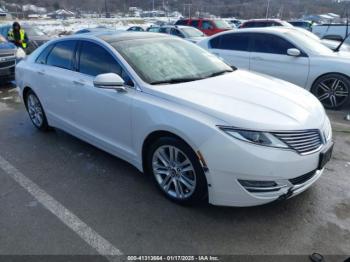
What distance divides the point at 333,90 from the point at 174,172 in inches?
180

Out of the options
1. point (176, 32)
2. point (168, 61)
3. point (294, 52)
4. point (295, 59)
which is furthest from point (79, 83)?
point (176, 32)

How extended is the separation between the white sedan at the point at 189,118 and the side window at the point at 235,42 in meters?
3.56

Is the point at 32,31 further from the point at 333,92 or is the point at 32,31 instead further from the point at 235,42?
the point at 333,92

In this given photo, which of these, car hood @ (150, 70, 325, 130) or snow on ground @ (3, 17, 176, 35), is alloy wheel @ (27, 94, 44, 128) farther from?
snow on ground @ (3, 17, 176, 35)

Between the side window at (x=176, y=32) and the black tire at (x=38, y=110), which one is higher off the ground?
the side window at (x=176, y=32)

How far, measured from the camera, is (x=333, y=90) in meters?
6.26

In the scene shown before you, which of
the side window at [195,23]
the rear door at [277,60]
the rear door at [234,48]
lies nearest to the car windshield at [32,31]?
the side window at [195,23]

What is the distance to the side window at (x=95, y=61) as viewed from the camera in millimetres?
3566

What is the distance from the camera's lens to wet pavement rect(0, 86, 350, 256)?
2.67 metres

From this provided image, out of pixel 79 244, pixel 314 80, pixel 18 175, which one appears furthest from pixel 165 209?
pixel 314 80

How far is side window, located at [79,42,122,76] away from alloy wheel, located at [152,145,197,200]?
106 cm

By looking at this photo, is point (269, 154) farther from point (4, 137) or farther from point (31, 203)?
point (4, 137)

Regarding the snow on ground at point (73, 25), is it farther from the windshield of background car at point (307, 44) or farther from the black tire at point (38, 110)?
the black tire at point (38, 110)

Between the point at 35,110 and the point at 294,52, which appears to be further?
the point at 294,52
